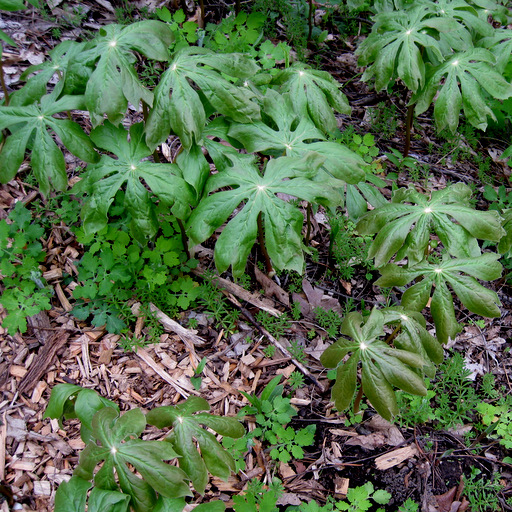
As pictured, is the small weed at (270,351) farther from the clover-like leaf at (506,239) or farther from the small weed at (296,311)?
the clover-like leaf at (506,239)

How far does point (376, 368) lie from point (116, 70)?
1.67 m

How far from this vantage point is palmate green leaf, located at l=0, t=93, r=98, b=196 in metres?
2.12

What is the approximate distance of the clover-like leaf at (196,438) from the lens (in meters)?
1.77

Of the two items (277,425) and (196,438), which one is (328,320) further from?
(196,438)

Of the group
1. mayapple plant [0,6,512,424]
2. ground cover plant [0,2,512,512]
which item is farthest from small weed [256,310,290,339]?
mayapple plant [0,6,512,424]

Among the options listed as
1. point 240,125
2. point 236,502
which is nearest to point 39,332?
point 236,502

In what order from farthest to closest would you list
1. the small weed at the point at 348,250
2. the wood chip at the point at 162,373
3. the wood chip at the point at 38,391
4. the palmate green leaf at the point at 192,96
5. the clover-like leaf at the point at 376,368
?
1. the small weed at the point at 348,250
2. the wood chip at the point at 162,373
3. the wood chip at the point at 38,391
4. the palmate green leaf at the point at 192,96
5. the clover-like leaf at the point at 376,368

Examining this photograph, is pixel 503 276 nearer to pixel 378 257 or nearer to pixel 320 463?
pixel 378 257

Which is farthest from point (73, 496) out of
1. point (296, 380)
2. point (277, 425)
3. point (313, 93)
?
point (313, 93)

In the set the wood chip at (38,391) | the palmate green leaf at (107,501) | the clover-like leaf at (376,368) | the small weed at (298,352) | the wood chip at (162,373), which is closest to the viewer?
the palmate green leaf at (107,501)

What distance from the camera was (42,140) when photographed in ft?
7.01

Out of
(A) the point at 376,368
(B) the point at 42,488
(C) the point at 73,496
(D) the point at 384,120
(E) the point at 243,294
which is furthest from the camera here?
(D) the point at 384,120

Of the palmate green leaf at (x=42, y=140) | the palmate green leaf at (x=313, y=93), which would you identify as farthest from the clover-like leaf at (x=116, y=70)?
the palmate green leaf at (x=313, y=93)

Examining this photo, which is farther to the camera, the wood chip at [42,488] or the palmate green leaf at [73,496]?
the wood chip at [42,488]
